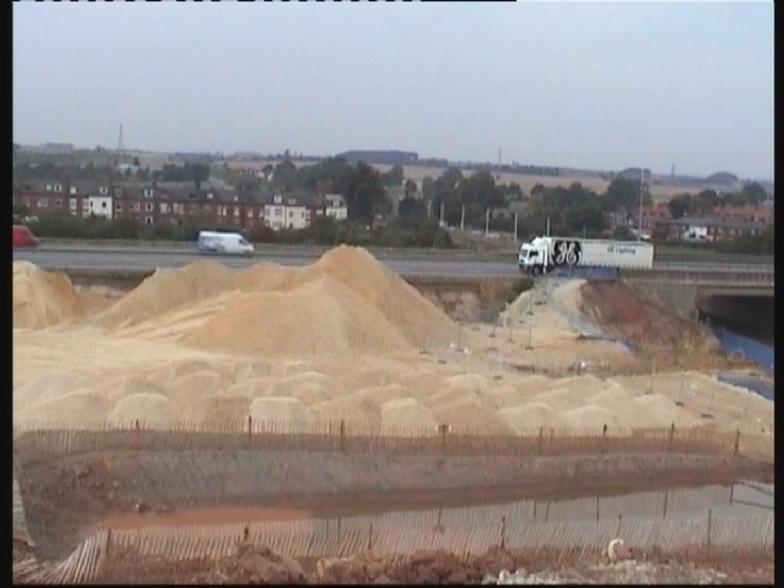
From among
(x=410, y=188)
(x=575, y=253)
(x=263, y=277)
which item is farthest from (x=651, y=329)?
(x=263, y=277)

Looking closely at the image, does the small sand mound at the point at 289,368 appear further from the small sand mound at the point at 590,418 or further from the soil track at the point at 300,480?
the small sand mound at the point at 590,418

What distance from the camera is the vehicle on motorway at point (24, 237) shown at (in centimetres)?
432

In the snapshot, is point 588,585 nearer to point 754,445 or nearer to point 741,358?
point 754,445

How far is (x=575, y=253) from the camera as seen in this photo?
5.22m

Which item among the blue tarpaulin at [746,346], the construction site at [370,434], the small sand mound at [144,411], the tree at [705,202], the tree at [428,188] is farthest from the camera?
the blue tarpaulin at [746,346]

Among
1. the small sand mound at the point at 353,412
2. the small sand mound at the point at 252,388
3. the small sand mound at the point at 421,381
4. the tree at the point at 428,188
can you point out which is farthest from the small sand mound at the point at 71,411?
the tree at the point at 428,188

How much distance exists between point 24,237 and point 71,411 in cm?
87

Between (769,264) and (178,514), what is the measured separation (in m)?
3.30

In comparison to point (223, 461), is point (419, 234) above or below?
above

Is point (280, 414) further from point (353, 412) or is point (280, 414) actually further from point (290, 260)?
point (290, 260)

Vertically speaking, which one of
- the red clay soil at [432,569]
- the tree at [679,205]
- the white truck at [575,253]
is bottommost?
the red clay soil at [432,569]

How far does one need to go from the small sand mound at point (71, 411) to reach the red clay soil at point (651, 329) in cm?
268

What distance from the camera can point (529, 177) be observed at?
4820 millimetres

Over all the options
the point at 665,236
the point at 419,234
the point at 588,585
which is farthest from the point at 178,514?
the point at 665,236
